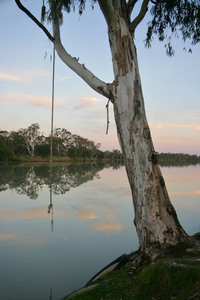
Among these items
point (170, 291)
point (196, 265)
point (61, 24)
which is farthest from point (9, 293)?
point (61, 24)

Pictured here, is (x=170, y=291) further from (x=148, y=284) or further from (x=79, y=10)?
(x=79, y=10)

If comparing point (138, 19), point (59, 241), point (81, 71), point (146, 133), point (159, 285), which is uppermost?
point (138, 19)

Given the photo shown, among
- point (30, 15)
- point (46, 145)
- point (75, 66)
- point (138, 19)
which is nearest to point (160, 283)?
point (75, 66)

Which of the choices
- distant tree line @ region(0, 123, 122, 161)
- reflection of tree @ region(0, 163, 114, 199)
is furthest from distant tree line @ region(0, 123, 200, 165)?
reflection of tree @ region(0, 163, 114, 199)

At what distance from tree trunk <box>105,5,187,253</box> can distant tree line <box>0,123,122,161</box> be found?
121 feet

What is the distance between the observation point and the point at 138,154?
2.69 meters

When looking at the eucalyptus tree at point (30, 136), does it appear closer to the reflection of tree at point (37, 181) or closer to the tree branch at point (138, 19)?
the reflection of tree at point (37, 181)

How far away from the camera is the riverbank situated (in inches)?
70.6

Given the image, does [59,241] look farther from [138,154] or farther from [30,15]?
[30,15]

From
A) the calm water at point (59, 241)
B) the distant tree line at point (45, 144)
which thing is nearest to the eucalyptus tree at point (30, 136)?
the distant tree line at point (45, 144)

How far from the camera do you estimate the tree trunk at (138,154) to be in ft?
8.46

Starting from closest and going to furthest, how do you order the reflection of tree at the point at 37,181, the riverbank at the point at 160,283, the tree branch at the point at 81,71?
the riverbank at the point at 160,283 → the tree branch at the point at 81,71 → the reflection of tree at the point at 37,181

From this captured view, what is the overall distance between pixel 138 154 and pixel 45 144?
4675cm

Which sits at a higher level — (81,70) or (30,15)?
(30,15)
